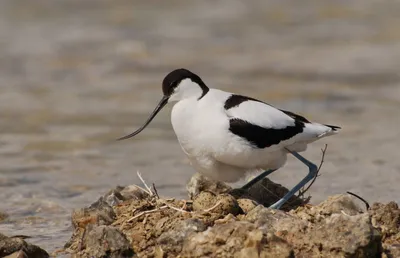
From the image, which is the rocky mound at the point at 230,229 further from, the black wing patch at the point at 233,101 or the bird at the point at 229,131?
the black wing patch at the point at 233,101

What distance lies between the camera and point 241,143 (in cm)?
614

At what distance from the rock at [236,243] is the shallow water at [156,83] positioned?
1600mm

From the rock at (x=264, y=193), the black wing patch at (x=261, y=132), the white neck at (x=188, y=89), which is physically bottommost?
the rock at (x=264, y=193)

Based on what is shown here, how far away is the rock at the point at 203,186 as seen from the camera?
6941 mm

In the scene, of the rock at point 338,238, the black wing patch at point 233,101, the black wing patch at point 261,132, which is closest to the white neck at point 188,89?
the black wing patch at point 233,101

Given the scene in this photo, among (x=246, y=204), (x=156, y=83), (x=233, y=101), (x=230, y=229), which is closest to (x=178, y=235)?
(x=230, y=229)

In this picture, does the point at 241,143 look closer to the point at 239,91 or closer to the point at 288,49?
the point at 239,91

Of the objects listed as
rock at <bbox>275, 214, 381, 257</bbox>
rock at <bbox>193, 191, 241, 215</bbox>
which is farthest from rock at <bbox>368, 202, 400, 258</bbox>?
rock at <bbox>193, 191, 241, 215</bbox>

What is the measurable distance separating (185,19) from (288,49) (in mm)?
2277

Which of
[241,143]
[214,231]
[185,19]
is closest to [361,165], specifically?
[241,143]

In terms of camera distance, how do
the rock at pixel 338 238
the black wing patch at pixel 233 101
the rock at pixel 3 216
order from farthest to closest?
the rock at pixel 3 216, the black wing patch at pixel 233 101, the rock at pixel 338 238

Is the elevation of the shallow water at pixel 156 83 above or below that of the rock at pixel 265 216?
below

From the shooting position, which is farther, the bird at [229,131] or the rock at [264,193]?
→ the rock at [264,193]

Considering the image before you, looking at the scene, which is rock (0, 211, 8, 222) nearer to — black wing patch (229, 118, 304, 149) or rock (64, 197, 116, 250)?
rock (64, 197, 116, 250)
